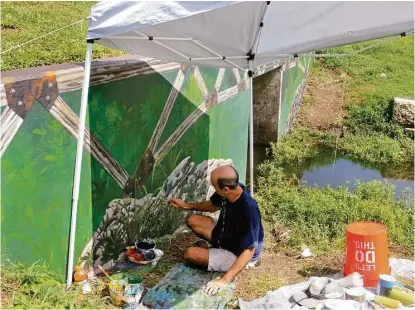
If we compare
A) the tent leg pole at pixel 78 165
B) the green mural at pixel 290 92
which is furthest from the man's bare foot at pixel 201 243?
the green mural at pixel 290 92

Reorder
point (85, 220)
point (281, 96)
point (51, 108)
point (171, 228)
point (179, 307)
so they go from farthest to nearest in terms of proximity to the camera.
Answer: point (281, 96) → point (171, 228) → point (85, 220) → point (179, 307) → point (51, 108)

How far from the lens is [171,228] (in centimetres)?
612

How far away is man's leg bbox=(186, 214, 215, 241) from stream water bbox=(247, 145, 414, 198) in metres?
5.04

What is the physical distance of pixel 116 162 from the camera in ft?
16.1

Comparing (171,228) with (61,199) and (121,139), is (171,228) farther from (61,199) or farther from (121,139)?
(61,199)

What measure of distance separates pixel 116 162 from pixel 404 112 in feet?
30.9

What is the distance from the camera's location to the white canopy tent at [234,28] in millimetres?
3416

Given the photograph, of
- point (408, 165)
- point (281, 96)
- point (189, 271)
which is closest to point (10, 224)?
point (189, 271)

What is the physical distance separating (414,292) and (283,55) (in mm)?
2716

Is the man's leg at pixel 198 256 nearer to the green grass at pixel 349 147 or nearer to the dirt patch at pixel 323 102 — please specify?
the green grass at pixel 349 147

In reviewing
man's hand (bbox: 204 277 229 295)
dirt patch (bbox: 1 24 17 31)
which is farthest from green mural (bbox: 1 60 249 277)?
dirt patch (bbox: 1 24 17 31)

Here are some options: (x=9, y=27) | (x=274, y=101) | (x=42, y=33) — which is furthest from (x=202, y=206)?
(x=274, y=101)

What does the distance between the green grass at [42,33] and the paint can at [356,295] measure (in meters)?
3.53

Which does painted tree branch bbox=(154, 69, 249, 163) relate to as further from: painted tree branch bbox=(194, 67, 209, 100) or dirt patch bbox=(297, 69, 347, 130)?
dirt patch bbox=(297, 69, 347, 130)
